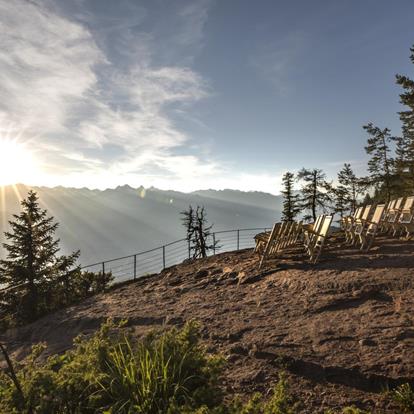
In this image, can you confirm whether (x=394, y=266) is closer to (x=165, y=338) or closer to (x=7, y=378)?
(x=165, y=338)

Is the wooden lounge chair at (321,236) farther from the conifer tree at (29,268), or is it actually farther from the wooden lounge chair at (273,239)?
the conifer tree at (29,268)

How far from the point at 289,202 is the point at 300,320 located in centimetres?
3070

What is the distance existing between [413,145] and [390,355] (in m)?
31.9

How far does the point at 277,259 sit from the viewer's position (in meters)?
9.51

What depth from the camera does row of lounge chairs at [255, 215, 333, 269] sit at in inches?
329

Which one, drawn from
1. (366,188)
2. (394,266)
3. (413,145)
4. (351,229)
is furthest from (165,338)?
(366,188)

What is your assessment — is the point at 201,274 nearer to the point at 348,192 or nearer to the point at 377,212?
the point at 377,212

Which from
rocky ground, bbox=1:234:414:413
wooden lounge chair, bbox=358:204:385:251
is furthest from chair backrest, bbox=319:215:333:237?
wooden lounge chair, bbox=358:204:385:251

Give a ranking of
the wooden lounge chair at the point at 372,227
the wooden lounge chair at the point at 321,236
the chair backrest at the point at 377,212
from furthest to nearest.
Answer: the chair backrest at the point at 377,212 → the wooden lounge chair at the point at 372,227 → the wooden lounge chair at the point at 321,236

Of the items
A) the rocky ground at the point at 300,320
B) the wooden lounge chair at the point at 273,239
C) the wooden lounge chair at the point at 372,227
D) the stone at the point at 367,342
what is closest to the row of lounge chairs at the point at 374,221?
the wooden lounge chair at the point at 372,227

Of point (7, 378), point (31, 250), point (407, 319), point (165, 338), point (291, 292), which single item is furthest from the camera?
point (31, 250)

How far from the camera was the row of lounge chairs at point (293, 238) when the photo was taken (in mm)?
8352

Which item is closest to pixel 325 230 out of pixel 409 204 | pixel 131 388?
pixel 409 204

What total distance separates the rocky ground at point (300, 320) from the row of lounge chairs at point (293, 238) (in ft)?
1.23
